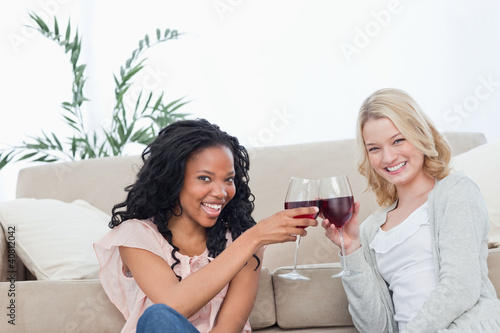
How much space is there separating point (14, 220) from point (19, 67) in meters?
2.03

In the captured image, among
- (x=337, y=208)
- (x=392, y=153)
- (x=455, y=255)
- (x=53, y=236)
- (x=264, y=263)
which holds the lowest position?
(x=264, y=263)

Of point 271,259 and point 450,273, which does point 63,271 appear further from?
point 450,273

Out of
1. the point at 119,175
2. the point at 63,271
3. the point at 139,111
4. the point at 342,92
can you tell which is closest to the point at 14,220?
the point at 63,271

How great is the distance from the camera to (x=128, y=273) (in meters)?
1.68

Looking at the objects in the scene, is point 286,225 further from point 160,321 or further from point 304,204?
point 160,321

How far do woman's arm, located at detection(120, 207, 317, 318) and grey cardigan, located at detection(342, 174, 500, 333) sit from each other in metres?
0.32

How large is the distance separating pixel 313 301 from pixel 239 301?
287 millimetres

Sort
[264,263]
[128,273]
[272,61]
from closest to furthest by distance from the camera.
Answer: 1. [128,273]
2. [264,263]
3. [272,61]

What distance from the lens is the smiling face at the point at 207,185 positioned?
160 centimetres

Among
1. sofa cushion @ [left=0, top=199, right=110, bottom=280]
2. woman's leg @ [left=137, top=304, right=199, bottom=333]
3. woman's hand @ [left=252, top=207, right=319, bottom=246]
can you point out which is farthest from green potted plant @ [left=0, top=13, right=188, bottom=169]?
woman's leg @ [left=137, top=304, right=199, bottom=333]

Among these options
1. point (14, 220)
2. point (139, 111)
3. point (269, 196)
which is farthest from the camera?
point (139, 111)

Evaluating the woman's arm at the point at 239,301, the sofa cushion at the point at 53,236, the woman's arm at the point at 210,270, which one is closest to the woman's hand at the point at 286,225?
the woman's arm at the point at 210,270

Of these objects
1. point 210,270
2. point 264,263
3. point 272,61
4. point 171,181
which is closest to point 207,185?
point 171,181

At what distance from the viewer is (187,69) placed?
12.4ft
